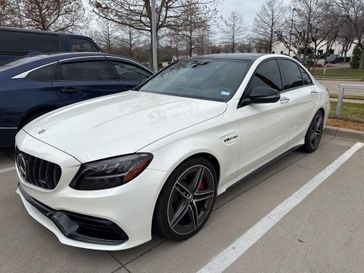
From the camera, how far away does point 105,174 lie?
213 centimetres

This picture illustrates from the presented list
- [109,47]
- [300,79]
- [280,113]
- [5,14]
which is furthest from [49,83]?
[109,47]

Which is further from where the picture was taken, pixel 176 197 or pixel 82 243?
pixel 176 197

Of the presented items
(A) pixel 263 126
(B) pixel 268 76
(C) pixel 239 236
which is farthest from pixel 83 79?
(C) pixel 239 236

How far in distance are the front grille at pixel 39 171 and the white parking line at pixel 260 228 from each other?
128 centimetres

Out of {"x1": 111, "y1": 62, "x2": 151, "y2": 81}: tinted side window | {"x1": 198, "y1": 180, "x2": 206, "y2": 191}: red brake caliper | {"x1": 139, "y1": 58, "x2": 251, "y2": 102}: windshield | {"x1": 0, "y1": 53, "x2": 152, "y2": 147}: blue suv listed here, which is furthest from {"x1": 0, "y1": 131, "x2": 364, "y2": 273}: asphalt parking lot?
{"x1": 111, "y1": 62, "x2": 151, "y2": 81}: tinted side window

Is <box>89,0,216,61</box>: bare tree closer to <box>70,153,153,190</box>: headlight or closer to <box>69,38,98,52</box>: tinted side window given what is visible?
<box>69,38,98,52</box>: tinted side window

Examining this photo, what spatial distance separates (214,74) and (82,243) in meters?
2.25

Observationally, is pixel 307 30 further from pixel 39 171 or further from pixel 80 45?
pixel 39 171

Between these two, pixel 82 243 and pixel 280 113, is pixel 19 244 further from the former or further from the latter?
pixel 280 113

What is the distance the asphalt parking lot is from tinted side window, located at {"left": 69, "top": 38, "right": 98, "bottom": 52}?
454 centimetres

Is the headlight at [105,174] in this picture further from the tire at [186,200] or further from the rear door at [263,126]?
the rear door at [263,126]

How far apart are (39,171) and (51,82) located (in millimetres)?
2671

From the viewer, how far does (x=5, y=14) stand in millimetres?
16484

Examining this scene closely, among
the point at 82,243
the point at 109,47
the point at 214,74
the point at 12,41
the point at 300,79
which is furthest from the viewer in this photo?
the point at 109,47
